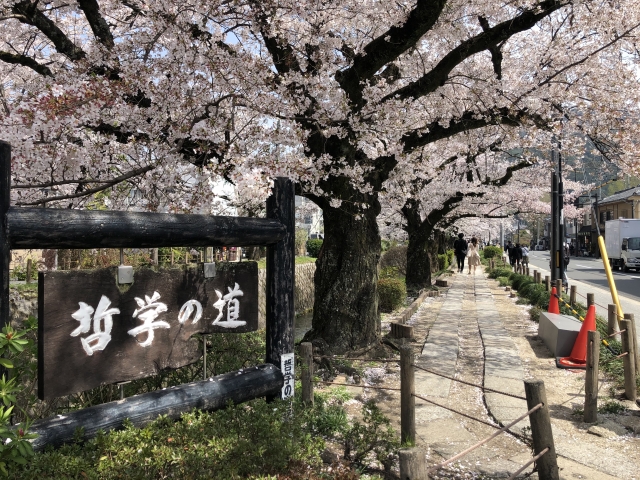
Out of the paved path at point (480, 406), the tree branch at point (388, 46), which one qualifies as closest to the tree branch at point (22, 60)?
the tree branch at point (388, 46)

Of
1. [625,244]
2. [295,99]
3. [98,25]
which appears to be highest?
[98,25]

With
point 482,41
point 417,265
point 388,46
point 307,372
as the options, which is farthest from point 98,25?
point 417,265

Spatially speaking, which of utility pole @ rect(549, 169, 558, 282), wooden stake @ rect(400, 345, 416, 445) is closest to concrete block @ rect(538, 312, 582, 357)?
utility pole @ rect(549, 169, 558, 282)

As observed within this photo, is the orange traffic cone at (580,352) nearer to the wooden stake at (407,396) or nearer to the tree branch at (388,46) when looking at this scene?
the wooden stake at (407,396)

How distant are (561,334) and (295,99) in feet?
18.7

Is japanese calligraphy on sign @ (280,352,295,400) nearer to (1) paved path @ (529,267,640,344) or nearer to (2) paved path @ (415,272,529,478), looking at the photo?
(2) paved path @ (415,272,529,478)

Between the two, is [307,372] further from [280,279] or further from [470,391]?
[470,391]

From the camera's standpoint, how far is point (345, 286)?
318 inches

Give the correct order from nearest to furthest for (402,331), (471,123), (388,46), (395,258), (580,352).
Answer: (388,46), (580,352), (471,123), (402,331), (395,258)

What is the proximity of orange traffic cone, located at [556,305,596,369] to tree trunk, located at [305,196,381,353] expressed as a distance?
9.66 feet

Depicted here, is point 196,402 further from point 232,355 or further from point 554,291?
point 554,291

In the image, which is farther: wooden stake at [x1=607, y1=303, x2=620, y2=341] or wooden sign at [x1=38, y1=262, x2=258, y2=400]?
wooden stake at [x1=607, y1=303, x2=620, y2=341]

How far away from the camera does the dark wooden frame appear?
2.47 m

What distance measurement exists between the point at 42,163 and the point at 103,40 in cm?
178
